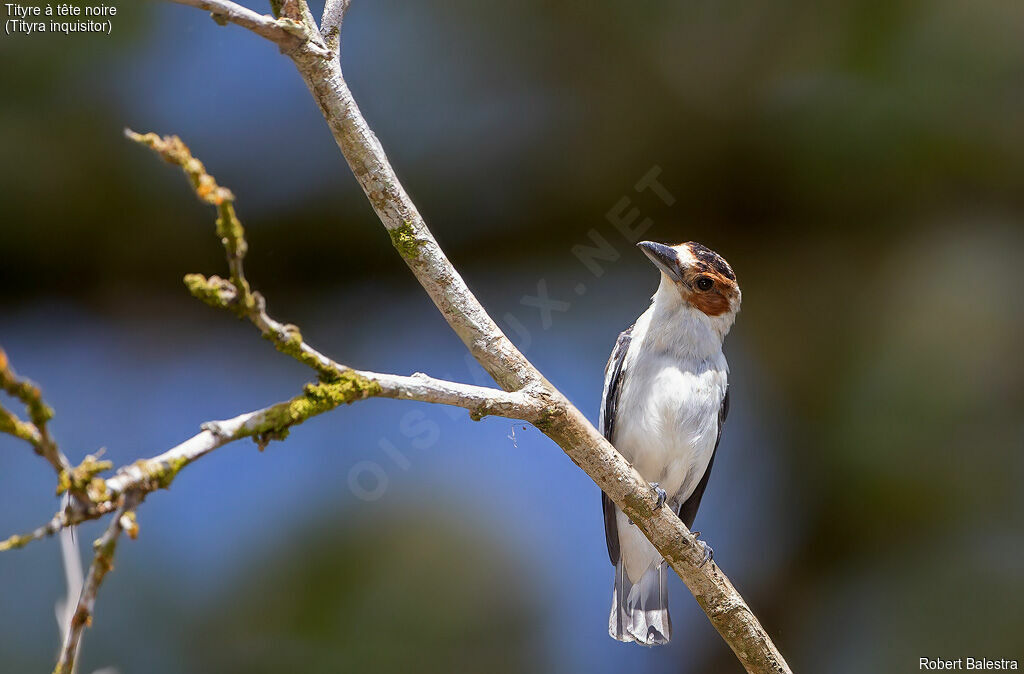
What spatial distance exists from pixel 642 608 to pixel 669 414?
116 centimetres

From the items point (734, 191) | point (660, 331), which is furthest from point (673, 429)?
point (734, 191)

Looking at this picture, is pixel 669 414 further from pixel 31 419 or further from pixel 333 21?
pixel 31 419

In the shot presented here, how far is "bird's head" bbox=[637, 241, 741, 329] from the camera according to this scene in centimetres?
441

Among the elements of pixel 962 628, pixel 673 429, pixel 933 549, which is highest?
pixel 673 429

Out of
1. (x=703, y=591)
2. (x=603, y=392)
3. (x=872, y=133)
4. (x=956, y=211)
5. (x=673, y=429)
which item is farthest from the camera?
(x=956, y=211)

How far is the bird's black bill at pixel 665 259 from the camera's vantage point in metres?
4.38

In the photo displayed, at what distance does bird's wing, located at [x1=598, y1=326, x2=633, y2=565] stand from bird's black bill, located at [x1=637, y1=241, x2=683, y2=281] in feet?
1.44

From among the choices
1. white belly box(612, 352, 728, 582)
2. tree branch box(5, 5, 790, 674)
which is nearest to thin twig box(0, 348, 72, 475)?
tree branch box(5, 5, 790, 674)

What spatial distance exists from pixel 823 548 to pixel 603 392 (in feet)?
13.0

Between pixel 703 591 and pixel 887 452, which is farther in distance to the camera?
pixel 887 452

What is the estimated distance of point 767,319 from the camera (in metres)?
7.90

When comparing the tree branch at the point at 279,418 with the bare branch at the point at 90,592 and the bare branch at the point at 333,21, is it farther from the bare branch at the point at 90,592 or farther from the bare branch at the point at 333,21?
the bare branch at the point at 333,21

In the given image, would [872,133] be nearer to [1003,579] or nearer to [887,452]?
[887,452]

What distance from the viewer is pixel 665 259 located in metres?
4.40
